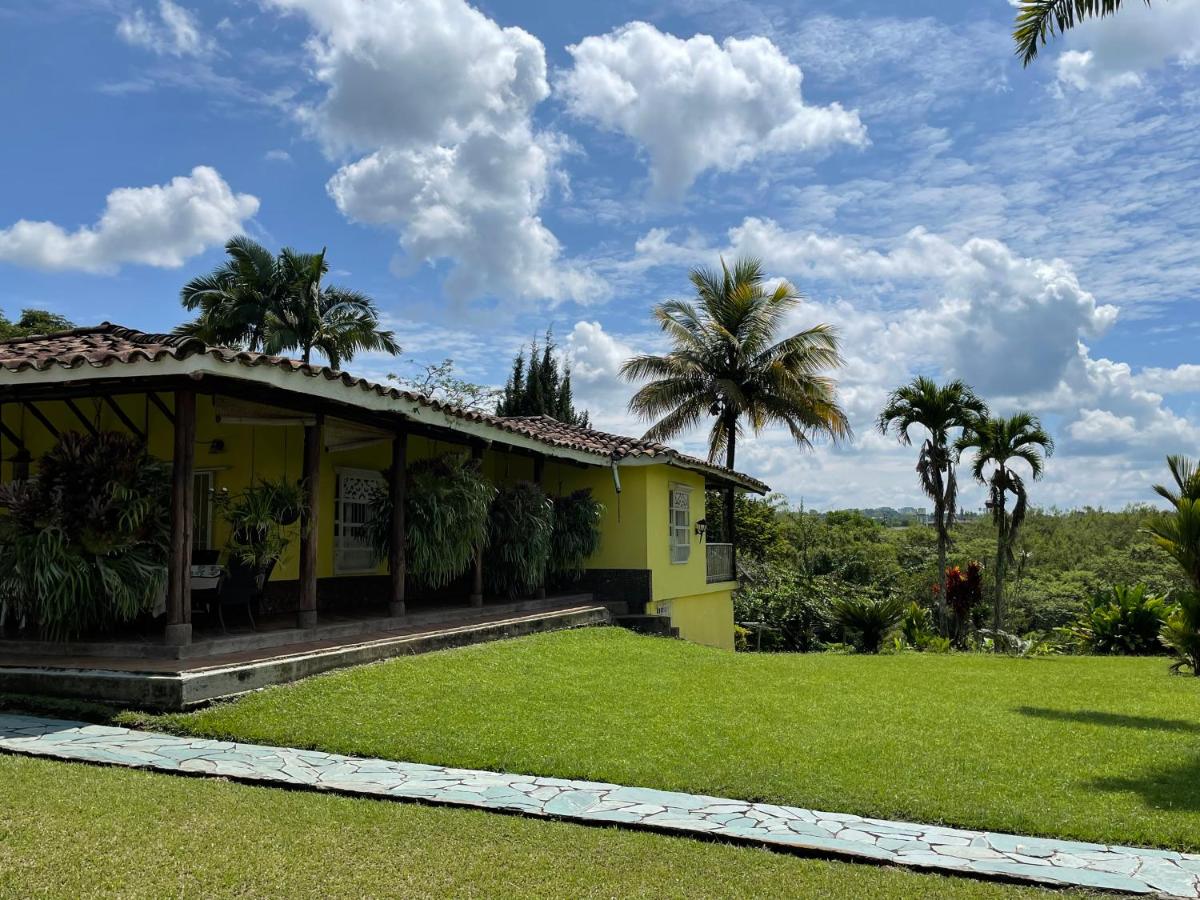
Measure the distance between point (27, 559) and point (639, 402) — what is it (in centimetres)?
1637

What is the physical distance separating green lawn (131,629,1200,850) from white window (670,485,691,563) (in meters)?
6.55

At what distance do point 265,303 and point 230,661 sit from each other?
837 inches

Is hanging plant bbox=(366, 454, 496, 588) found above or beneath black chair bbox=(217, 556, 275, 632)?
above

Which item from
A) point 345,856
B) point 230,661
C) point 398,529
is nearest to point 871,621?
point 398,529

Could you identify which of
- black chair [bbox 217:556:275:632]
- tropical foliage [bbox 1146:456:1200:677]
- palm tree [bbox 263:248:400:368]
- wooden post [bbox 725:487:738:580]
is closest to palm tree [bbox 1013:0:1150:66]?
tropical foliage [bbox 1146:456:1200:677]

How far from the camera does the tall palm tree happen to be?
21.7 meters

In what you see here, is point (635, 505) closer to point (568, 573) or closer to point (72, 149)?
point (568, 573)

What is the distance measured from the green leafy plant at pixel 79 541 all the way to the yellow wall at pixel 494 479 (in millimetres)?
2387

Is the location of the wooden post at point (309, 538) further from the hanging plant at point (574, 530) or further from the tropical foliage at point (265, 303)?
the tropical foliage at point (265, 303)

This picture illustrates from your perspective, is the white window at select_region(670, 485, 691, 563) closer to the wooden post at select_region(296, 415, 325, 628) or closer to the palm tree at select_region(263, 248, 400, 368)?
the wooden post at select_region(296, 415, 325, 628)

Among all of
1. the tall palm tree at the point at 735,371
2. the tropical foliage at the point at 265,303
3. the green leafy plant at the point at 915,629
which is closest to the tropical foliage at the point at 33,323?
the tropical foliage at the point at 265,303

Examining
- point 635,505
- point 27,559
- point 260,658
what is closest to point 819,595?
point 635,505

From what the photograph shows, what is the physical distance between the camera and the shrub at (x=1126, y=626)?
17344 millimetres

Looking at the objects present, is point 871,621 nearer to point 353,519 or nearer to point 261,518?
point 353,519
